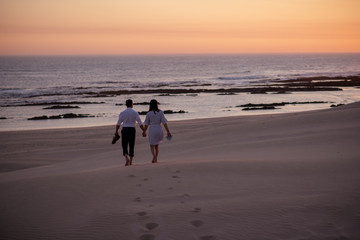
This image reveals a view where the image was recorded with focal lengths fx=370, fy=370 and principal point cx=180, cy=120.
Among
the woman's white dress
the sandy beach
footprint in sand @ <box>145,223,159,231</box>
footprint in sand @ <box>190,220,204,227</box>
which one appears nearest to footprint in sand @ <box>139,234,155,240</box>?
the sandy beach

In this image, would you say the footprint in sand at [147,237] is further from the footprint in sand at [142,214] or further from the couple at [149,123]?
the couple at [149,123]

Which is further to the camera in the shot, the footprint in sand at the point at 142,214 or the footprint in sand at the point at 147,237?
the footprint in sand at the point at 142,214

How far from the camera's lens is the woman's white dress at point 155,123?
30.1ft

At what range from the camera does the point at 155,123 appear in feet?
30.3

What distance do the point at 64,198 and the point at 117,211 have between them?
1.41 metres

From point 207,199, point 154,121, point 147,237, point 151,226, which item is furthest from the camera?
point 154,121

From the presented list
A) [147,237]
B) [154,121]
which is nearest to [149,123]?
[154,121]

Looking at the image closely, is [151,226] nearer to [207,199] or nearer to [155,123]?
[207,199]

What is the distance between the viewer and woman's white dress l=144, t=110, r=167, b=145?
918 centimetres

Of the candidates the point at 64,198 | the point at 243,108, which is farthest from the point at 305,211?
the point at 243,108

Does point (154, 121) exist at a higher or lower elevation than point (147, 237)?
higher

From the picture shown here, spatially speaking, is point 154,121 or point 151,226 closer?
point 151,226

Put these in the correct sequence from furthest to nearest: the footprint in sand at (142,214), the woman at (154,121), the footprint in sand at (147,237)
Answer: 1. the woman at (154,121)
2. the footprint in sand at (142,214)
3. the footprint in sand at (147,237)

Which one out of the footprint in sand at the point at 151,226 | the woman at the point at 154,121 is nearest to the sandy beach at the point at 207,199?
the footprint in sand at the point at 151,226
